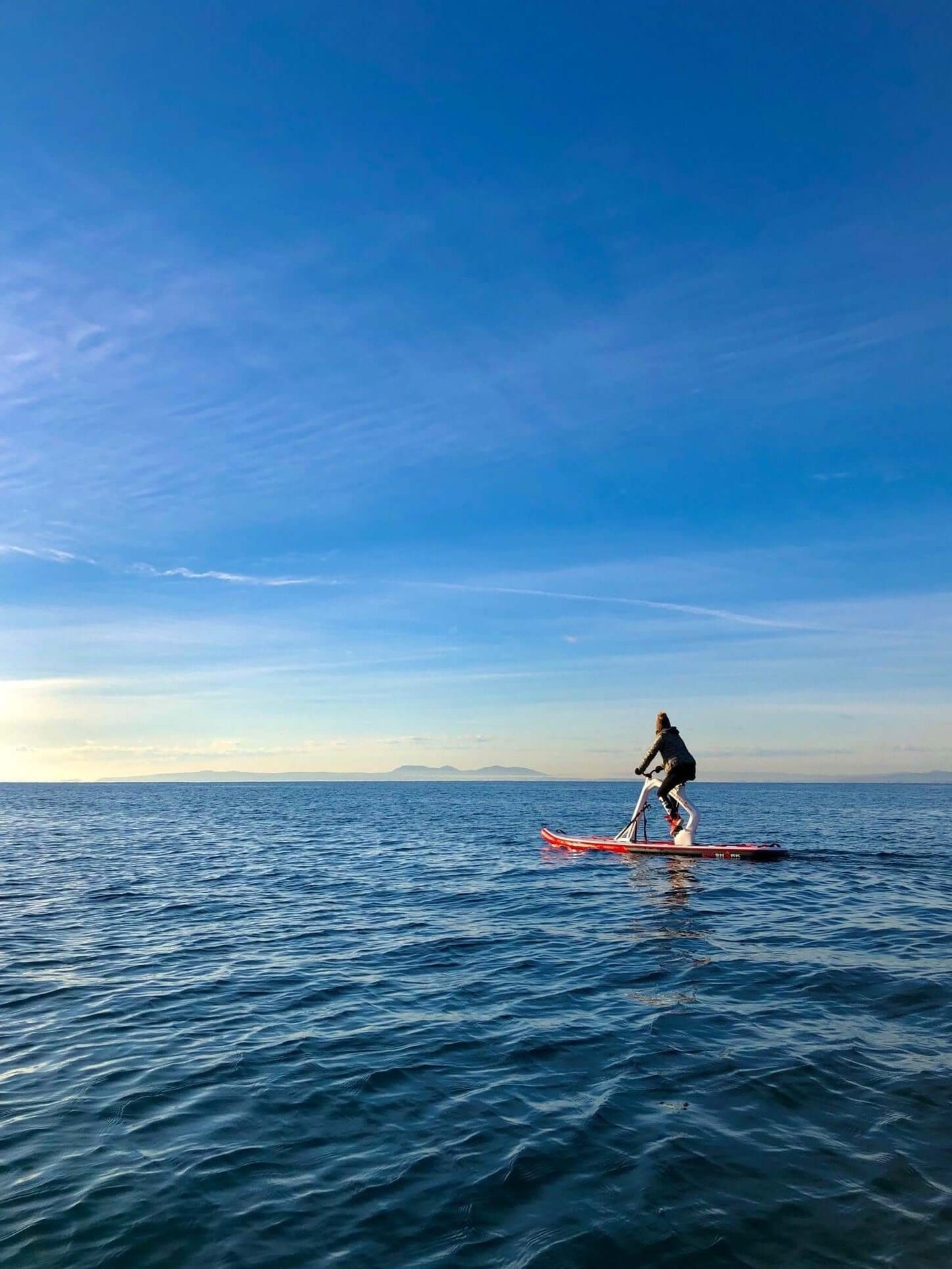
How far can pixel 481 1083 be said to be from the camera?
30.0ft

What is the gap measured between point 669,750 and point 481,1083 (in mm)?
19489

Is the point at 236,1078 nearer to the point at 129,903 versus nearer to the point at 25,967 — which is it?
the point at 25,967

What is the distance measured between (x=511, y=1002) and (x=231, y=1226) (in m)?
6.32

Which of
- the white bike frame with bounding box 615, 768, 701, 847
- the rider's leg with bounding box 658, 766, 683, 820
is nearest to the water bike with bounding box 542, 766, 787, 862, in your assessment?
the white bike frame with bounding box 615, 768, 701, 847

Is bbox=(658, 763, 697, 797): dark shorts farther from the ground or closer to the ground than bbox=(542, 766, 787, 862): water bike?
farther from the ground

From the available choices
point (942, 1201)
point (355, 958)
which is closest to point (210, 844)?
point (355, 958)

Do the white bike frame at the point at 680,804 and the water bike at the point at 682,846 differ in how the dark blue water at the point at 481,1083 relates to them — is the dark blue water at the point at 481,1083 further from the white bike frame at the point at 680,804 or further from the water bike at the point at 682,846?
the water bike at the point at 682,846

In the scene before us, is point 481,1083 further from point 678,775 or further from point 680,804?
point 680,804

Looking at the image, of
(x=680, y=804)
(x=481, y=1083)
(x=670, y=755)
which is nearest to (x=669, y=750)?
(x=670, y=755)

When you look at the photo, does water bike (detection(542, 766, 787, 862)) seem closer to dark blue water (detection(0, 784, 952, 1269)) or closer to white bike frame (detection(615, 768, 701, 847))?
white bike frame (detection(615, 768, 701, 847))

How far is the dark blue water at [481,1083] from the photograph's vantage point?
634 cm

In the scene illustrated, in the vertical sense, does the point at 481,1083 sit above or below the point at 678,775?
below

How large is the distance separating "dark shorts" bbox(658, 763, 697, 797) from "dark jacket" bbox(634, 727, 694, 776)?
0.38 ft

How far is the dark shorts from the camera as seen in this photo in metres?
27.5
